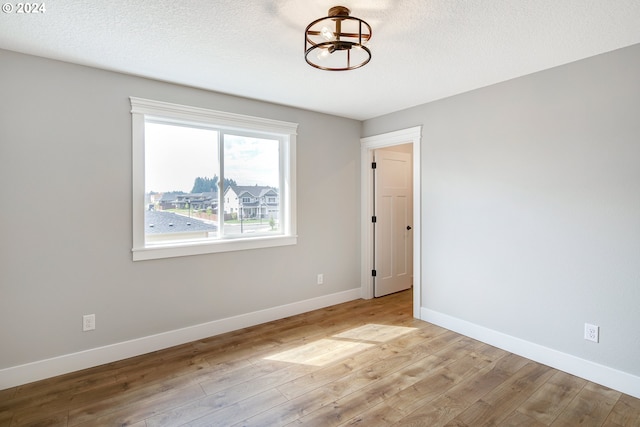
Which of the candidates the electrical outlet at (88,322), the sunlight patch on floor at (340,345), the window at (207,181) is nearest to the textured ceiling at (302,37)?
the window at (207,181)

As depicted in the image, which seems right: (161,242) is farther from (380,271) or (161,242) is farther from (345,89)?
(380,271)

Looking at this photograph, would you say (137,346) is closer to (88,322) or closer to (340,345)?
(88,322)

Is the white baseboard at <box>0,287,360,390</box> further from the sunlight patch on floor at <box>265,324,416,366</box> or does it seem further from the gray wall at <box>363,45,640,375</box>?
the gray wall at <box>363,45,640,375</box>

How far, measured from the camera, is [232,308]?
3.38 m

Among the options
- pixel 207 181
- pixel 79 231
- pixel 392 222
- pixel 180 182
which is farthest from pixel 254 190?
pixel 392 222

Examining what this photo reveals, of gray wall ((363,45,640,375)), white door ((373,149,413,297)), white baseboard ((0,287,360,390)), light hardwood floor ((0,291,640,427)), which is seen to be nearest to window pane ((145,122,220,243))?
white baseboard ((0,287,360,390))

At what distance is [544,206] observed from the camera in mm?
2699

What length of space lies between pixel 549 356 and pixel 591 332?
1.28ft

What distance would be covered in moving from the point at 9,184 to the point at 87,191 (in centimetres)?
46

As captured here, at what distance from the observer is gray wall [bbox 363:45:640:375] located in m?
2.31

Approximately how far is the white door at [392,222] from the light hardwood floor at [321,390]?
4.95 ft

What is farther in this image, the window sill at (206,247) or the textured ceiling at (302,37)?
the window sill at (206,247)

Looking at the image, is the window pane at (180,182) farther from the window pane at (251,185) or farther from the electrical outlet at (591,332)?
the electrical outlet at (591,332)

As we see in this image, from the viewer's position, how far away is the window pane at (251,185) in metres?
3.46
